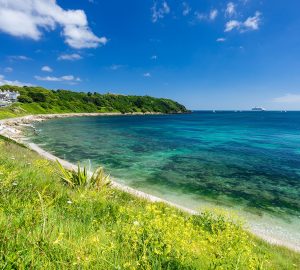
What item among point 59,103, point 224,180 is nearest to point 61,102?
point 59,103

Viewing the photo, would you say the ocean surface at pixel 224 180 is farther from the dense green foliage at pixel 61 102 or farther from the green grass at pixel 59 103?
the dense green foliage at pixel 61 102

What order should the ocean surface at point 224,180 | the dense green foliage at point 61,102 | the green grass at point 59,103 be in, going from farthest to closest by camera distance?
the dense green foliage at point 61,102 < the green grass at point 59,103 < the ocean surface at point 224,180

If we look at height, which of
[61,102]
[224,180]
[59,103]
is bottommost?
[224,180]

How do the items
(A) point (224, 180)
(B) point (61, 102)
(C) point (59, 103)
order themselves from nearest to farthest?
(A) point (224, 180), (C) point (59, 103), (B) point (61, 102)

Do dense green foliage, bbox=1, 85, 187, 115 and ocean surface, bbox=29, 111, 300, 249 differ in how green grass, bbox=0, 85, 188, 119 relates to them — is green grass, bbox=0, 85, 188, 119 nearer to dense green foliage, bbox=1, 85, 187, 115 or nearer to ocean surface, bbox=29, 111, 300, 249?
dense green foliage, bbox=1, 85, 187, 115

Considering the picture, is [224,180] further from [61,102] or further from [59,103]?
[61,102]

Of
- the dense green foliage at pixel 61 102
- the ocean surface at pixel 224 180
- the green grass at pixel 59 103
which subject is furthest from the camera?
the dense green foliage at pixel 61 102

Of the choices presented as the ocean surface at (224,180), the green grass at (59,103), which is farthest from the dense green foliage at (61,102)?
the ocean surface at (224,180)

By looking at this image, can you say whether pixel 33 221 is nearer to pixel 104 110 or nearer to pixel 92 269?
pixel 92 269

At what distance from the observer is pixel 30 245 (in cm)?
342

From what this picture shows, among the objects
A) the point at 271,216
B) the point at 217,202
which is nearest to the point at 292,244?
the point at 271,216

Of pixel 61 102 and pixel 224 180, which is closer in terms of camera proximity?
pixel 224 180

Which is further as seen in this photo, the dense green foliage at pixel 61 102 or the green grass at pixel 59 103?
the dense green foliage at pixel 61 102

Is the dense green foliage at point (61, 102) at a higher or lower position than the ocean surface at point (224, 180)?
higher
